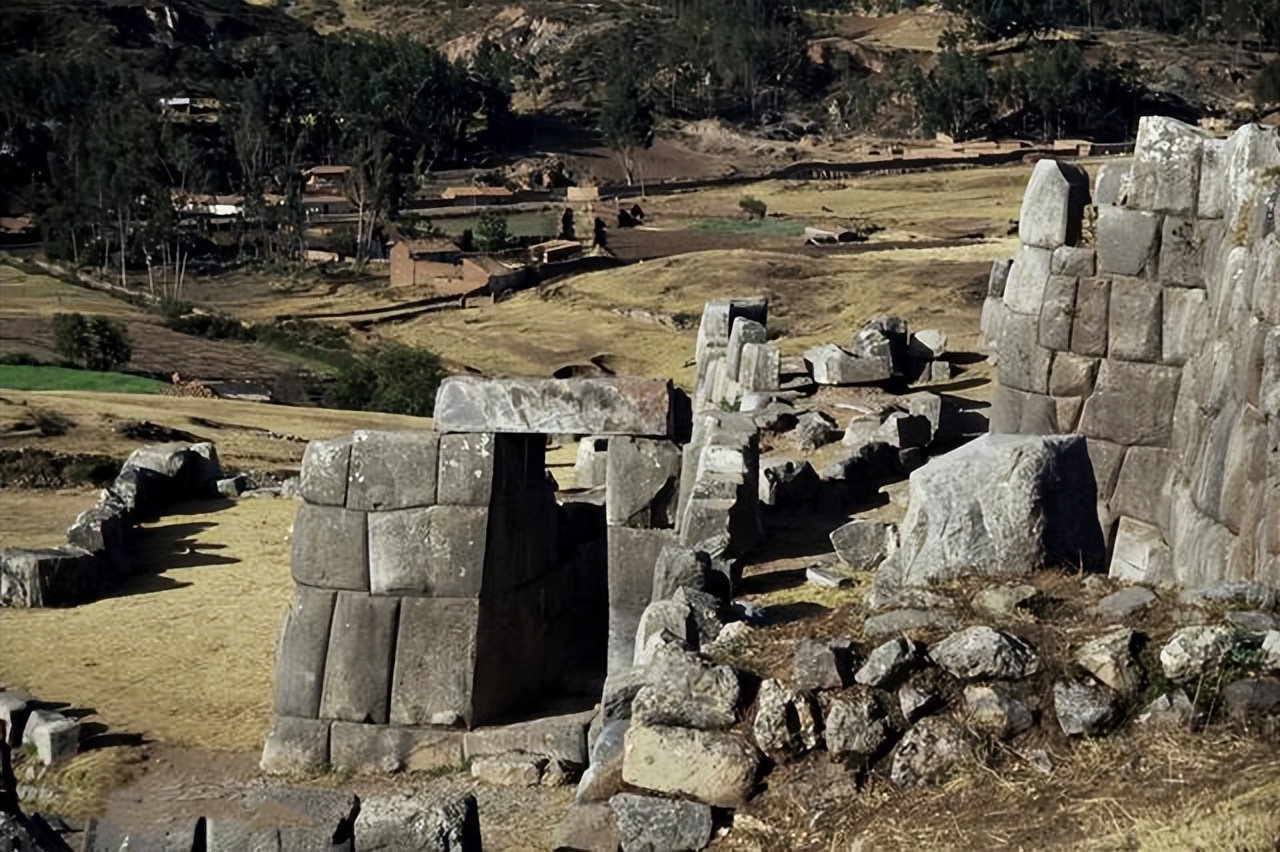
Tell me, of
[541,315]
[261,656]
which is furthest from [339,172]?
[261,656]

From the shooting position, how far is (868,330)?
1126 inches

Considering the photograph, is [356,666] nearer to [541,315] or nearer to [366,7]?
[541,315]

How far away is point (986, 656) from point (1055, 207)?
736cm

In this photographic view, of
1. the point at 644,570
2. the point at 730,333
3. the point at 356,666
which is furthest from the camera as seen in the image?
the point at 730,333

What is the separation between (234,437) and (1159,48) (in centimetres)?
9293

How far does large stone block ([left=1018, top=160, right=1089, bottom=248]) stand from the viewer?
16484mm

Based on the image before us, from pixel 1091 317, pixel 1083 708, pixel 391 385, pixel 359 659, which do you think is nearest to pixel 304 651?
pixel 359 659

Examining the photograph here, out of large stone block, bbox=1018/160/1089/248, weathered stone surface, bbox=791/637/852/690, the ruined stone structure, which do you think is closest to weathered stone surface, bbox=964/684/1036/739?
weathered stone surface, bbox=791/637/852/690

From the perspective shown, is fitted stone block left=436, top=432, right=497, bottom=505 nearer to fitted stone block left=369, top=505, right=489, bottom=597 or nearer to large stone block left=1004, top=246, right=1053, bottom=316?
fitted stone block left=369, top=505, right=489, bottom=597

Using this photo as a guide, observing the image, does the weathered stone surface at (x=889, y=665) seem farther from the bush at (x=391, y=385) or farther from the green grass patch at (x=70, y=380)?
the green grass patch at (x=70, y=380)

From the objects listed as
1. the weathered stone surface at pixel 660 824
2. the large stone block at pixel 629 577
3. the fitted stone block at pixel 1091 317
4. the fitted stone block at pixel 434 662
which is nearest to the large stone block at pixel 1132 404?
the fitted stone block at pixel 1091 317

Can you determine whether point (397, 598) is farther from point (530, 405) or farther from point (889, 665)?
point (889, 665)

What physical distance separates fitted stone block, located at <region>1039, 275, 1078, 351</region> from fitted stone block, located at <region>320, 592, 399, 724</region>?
556 cm

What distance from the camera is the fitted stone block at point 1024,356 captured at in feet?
54.1
